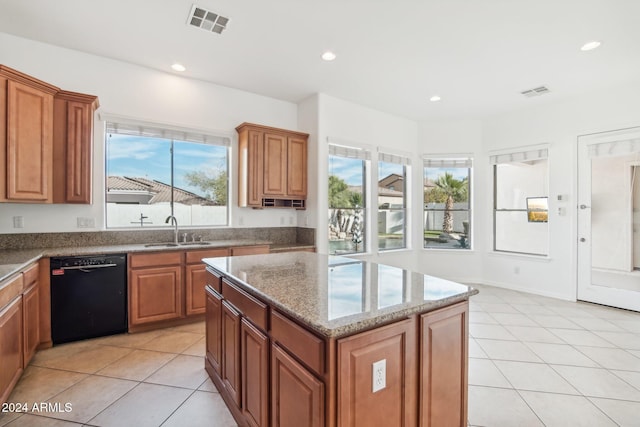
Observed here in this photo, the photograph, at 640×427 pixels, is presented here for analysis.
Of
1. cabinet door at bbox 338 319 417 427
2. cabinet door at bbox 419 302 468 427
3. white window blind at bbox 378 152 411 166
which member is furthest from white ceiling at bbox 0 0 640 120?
cabinet door at bbox 338 319 417 427

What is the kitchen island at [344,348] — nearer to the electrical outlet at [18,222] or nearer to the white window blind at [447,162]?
the electrical outlet at [18,222]

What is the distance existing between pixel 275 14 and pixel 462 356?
2983 mm

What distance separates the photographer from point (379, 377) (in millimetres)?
1214

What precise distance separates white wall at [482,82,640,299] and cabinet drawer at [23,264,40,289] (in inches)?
243

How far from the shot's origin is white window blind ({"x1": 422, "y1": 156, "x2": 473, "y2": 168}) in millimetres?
5562

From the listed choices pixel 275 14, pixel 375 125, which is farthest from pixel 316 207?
pixel 275 14

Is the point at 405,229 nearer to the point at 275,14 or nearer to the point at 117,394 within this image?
the point at 275,14

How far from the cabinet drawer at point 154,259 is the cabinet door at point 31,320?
2.44 ft

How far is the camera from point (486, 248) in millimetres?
5410

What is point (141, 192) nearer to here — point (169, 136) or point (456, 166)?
point (169, 136)

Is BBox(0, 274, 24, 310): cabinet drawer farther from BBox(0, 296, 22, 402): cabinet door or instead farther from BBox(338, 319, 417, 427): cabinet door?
BBox(338, 319, 417, 427): cabinet door

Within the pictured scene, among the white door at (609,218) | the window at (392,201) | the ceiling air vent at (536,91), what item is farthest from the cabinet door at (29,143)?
the white door at (609,218)

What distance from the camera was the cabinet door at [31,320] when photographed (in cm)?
233

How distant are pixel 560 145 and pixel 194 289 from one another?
558 cm
